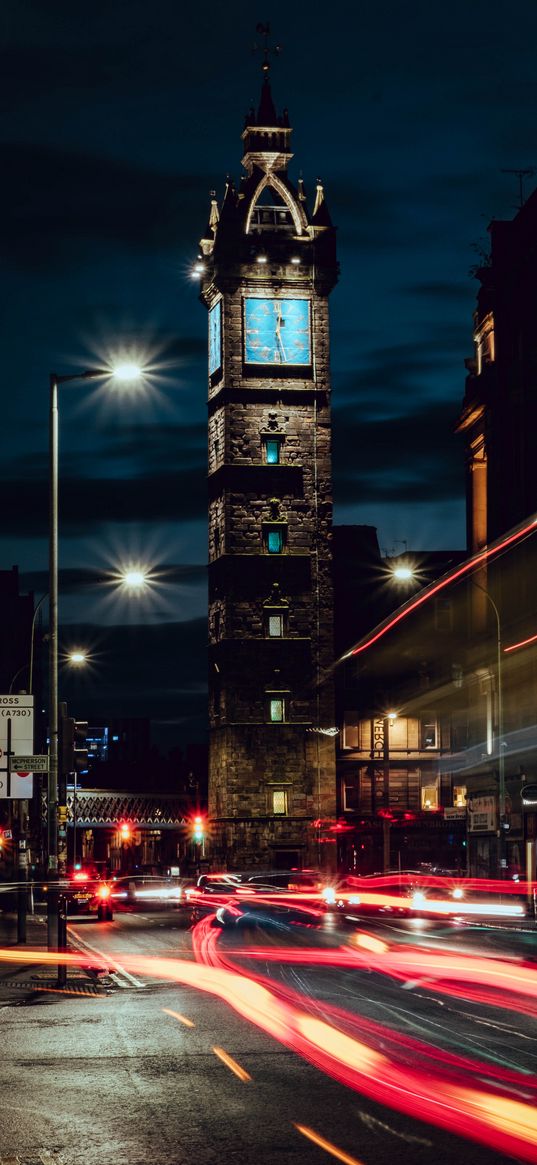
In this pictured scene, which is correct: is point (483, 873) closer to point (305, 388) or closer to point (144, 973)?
point (305, 388)

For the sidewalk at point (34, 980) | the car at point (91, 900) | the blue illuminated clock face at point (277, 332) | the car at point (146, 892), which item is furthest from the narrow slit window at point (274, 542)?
the sidewalk at point (34, 980)

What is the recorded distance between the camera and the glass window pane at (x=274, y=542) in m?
107

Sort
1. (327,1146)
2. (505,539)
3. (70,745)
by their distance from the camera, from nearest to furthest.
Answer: (327,1146) < (70,745) < (505,539)

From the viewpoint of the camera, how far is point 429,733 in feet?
390

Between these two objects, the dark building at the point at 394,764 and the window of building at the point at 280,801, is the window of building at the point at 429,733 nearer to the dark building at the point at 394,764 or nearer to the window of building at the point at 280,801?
the dark building at the point at 394,764

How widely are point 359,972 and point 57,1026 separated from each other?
334 inches

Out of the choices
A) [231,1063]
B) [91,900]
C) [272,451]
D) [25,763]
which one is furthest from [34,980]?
[272,451]

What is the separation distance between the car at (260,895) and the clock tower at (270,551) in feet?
117

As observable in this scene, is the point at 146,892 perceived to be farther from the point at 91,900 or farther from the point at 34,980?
the point at 34,980

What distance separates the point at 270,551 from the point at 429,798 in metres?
22.5

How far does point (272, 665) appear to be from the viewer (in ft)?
349

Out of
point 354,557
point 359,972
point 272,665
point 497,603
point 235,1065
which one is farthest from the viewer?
point 354,557

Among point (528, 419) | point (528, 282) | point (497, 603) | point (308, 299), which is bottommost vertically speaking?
point (497, 603)

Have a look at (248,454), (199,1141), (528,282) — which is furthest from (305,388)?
(199,1141)
